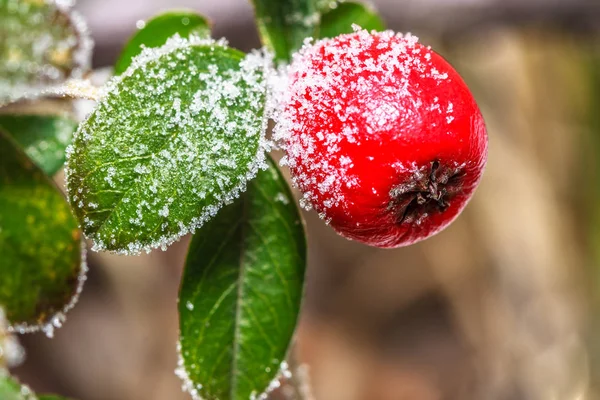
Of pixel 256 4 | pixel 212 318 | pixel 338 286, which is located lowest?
pixel 212 318

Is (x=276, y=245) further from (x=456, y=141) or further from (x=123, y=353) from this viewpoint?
(x=123, y=353)

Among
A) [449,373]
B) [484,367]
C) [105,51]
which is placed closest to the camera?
[105,51]

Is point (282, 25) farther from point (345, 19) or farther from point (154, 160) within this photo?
point (154, 160)

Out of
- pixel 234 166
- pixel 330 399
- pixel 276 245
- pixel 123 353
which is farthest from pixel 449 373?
pixel 234 166

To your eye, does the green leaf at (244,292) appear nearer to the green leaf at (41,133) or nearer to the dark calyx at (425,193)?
the dark calyx at (425,193)

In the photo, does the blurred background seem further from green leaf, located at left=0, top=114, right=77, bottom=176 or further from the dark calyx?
the dark calyx

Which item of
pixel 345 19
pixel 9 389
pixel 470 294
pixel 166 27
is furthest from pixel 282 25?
pixel 470 294
